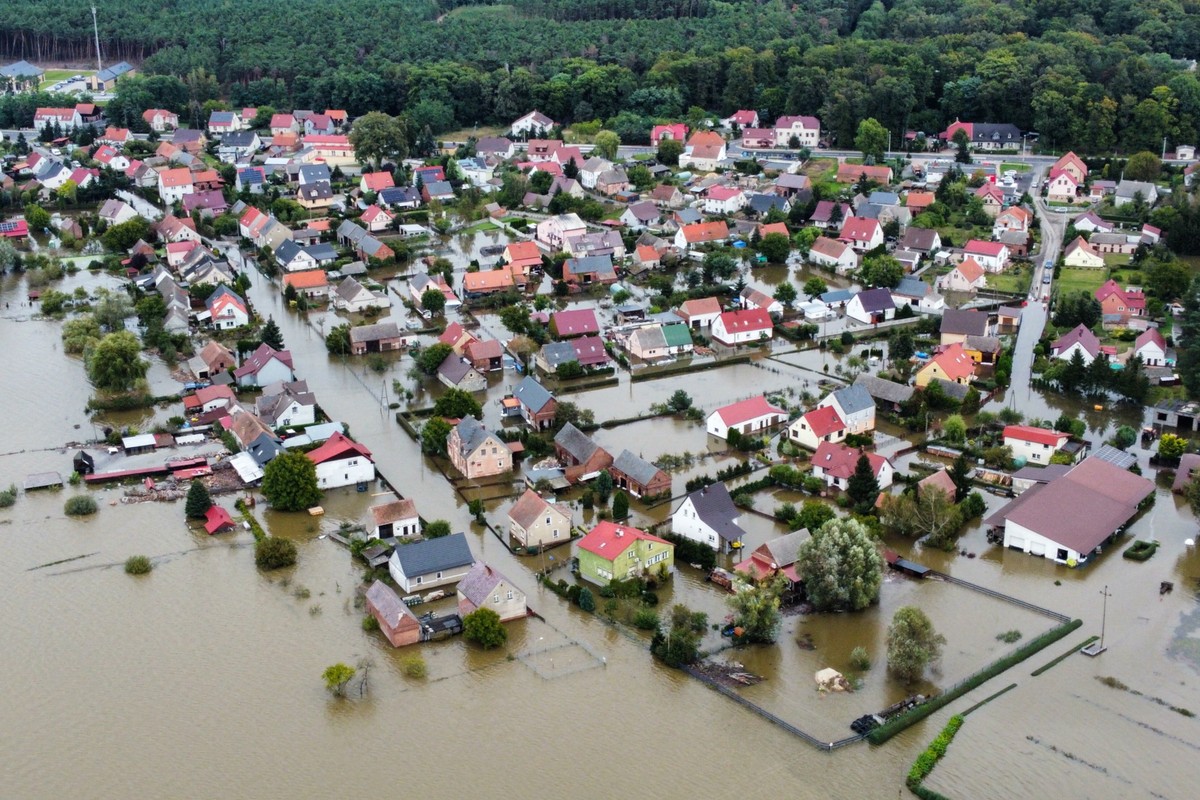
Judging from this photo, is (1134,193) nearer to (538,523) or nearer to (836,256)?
(836,256)

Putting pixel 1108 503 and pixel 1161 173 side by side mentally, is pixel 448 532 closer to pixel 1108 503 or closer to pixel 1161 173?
pixel 1108 503

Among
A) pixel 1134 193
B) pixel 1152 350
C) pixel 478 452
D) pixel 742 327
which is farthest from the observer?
pixel 1134 193

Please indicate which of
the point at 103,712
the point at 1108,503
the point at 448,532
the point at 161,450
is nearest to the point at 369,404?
the point at 161,450

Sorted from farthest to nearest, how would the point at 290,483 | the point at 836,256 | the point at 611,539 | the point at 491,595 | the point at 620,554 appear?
the point at 836,256 < the point at 290,483 < the point at 611,539 < the point at 620,554 < the point at 491,595

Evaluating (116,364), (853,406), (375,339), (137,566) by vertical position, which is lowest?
(137,566)

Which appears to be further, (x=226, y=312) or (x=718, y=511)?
(x=226, y=312)

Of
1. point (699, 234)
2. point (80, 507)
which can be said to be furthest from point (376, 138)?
point (80, 507)
